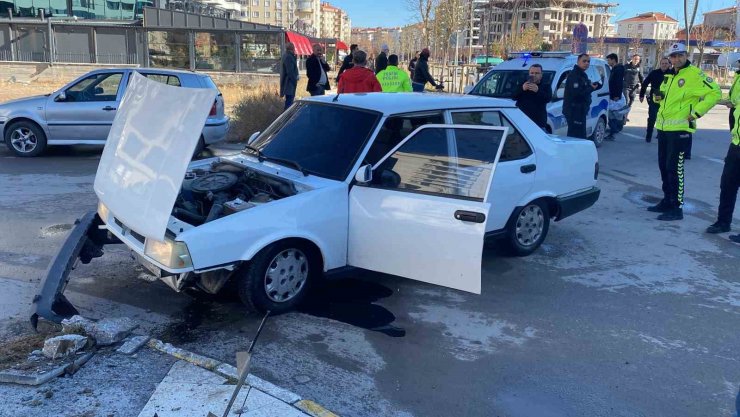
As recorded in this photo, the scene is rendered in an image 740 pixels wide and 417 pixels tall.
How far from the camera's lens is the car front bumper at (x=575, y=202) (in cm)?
659

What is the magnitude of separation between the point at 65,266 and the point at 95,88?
24.7ft

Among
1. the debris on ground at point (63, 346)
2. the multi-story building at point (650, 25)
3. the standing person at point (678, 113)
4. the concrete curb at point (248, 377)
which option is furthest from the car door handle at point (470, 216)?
the multi-story building at point (650, 25)

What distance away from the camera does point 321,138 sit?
5.46 meters

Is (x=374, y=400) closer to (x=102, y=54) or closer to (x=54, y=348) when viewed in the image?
(x=54, y=348)

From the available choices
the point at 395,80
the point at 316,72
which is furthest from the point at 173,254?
the point at 316,72

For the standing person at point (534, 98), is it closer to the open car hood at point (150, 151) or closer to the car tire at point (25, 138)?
the open car hood at point (150, 151)

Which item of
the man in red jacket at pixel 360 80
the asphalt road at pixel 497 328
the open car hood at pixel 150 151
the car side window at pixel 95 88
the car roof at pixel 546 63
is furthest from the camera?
the car roof at pixel 546 63

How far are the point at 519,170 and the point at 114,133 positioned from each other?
3.66 metres

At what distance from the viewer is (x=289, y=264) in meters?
4.77

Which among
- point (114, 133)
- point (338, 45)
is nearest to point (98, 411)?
point (114, 133)

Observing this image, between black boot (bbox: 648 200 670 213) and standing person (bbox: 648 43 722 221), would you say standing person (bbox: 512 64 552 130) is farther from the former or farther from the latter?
black boot (bbox: 648 200 670 213)

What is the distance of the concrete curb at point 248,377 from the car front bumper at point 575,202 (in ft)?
12.9

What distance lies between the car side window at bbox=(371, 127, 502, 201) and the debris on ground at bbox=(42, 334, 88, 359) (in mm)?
2350

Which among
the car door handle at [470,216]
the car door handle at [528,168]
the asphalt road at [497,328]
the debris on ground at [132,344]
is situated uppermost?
the car door handle at [528,168]
